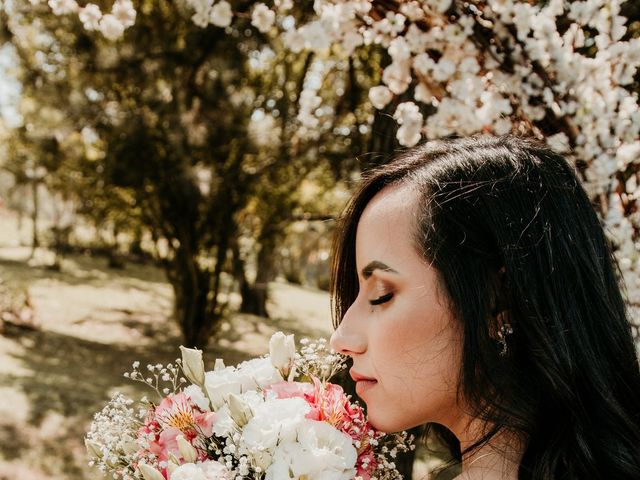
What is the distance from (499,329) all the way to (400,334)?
0.23 meters

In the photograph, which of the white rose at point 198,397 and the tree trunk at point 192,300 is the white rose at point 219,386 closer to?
the white rose at point 198,397

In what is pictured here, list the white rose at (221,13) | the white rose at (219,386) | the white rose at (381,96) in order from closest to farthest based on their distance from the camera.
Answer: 1. the white rose at (219,386)
2. the white rose at (381,96)
3. the white rose at (221,13)

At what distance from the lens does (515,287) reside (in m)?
1.35

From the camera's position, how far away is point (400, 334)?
1.36m

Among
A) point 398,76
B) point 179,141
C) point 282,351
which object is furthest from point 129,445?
point 179,141

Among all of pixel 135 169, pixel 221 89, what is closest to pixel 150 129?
pixel 135 169

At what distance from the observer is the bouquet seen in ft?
4.36

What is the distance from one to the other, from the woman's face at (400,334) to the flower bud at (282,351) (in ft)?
0.63

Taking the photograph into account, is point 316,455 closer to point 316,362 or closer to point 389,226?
point 316,362

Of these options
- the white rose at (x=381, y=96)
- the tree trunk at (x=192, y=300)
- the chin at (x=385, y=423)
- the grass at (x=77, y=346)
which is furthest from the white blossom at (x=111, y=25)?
the tree trunk at (x=192, y=300)

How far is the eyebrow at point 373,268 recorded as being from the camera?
4.61ft

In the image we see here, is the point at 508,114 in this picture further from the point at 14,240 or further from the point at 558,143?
the point at 14,240

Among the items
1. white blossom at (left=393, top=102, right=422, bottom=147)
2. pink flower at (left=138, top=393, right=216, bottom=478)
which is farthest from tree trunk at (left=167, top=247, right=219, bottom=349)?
pink flower at (left=138, top=393, right=216, bottom=478)

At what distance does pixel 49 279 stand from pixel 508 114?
15423 millimetres
